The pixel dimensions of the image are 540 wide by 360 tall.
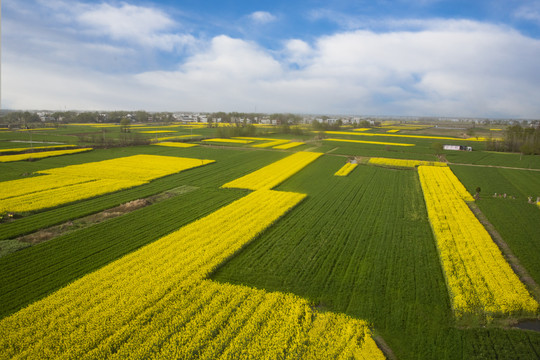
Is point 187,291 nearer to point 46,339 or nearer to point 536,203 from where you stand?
point 46,339

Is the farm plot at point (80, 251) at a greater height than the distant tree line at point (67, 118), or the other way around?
the distant tree line at point (67, 118)

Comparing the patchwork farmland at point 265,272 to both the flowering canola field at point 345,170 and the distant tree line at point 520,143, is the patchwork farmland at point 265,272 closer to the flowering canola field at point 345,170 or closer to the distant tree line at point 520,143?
the flowering canola field at point 345,170

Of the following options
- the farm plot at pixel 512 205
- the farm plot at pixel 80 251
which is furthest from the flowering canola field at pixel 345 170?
the farm plot at pixel 80 251

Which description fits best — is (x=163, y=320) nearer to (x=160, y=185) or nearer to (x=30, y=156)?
(x=160, y=185)

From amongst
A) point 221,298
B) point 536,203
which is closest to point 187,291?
point 221,298

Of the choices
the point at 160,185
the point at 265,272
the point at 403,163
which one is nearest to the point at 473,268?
the point at 265,272

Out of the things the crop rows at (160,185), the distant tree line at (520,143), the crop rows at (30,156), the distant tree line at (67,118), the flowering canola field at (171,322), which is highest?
the distant tree line at (67,118)

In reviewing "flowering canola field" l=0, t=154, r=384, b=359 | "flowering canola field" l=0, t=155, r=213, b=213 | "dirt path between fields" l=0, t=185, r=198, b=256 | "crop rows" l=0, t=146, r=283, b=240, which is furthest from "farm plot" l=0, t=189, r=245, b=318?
"flowering canola field" l=0, t=155, r=213, b=213
